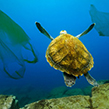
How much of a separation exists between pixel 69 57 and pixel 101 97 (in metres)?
Answer: 1.33

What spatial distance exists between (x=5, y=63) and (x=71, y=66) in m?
4.00

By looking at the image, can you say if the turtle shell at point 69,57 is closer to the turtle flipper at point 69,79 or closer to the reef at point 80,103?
the turtle flipper at point 69,79

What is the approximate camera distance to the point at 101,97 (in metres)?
2.37

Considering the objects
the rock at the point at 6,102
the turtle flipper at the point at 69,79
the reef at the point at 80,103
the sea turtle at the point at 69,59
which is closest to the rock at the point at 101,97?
the reef at the point at 80,103

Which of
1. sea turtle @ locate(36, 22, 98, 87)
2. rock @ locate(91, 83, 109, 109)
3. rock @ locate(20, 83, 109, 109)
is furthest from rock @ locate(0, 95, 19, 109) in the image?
rock @ locate(91, 83, 109, 109)

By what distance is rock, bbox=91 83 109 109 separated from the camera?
2.14m

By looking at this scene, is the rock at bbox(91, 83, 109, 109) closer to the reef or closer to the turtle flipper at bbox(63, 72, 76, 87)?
the reef

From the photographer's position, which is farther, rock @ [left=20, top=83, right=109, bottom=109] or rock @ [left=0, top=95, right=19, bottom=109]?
rock @ [left=0, top=95, right=19, bottom=109]

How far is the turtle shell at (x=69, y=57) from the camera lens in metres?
2.09

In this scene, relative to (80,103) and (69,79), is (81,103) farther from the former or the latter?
(69,79)

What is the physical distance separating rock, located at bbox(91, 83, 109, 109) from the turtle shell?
814 mm

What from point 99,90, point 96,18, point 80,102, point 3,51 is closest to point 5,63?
point 3,51

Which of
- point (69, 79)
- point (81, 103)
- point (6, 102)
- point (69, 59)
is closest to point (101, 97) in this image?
point (81, 103)

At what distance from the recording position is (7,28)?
4.86 meters
